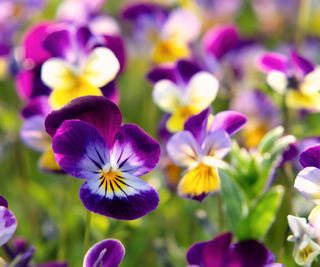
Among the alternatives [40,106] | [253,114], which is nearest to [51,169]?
[40,106]

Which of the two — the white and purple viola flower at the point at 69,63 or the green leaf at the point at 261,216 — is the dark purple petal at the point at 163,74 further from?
the green leaf at the point at 261,216

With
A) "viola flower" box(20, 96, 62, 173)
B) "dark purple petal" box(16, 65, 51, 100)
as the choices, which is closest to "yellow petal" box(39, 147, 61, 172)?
"viola flower" box(20, 96, 62, 173)

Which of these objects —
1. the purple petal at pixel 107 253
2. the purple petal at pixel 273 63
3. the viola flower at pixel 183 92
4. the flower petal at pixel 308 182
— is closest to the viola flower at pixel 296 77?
the purple petal at pixel 273 63

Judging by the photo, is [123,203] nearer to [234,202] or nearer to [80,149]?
[80,149]

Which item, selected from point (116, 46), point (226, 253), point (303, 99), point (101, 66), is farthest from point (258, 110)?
point (226, 253)

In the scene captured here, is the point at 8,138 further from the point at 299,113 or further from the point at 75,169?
the point at 75,169

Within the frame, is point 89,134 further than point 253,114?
No
